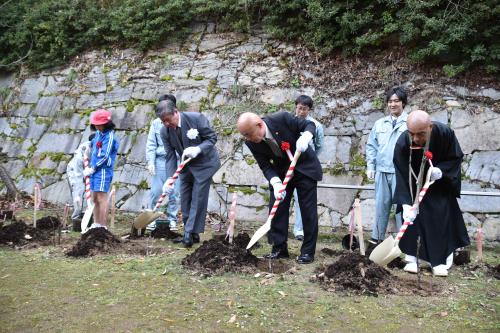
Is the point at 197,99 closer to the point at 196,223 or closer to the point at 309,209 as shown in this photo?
the point at 196,223

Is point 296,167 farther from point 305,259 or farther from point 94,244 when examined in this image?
point 94,244

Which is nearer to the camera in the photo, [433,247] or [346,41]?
[433,247]

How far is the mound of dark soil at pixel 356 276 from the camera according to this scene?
4.04 metres

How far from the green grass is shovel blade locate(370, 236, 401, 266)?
0.54 meters

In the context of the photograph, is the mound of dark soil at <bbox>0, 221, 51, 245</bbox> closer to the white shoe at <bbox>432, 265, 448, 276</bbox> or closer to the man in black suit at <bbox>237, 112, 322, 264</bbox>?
the man in black suit at <bbox>237, 112, 322, 264</bbox>

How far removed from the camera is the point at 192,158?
5.89m

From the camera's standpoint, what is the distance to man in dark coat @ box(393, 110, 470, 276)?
486 centimetres

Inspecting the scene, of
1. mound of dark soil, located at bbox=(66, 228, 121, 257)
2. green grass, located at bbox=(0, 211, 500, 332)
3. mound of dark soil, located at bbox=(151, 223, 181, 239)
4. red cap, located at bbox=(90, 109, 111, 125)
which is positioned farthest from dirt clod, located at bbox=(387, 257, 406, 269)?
red cap, located at bbox=(90, 109, 111, 125)

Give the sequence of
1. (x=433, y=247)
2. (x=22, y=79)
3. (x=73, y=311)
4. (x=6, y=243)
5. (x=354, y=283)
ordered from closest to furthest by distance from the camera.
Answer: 1. (x=73, y=311)
2. (x=354, y=283)
3. (x=433, y=247)
4. (x=6, y=243)
5. (x=22, y=79)

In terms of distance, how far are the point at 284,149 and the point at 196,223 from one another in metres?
1.55

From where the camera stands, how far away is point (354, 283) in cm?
405

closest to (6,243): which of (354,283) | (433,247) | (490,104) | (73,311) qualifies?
(73,311)

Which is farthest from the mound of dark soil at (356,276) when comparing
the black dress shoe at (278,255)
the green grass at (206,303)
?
the black dress shoe at (278,255)

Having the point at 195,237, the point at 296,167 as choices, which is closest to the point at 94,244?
the point at 195,237
